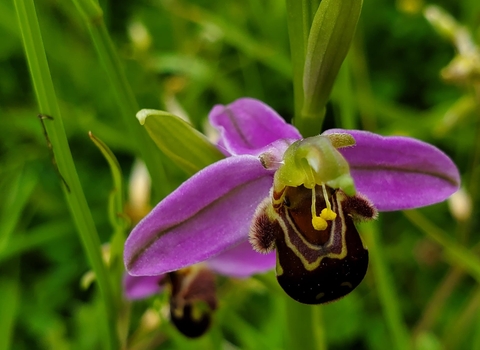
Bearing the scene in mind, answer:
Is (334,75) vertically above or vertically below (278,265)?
above

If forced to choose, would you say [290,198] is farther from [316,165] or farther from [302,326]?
[302,326]

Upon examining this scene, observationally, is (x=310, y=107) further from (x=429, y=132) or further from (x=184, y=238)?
(x=429, y=132)

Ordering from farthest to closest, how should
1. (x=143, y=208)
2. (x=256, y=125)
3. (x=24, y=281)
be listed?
(x=24, y=281)
(x=143, y=208)
(x=256, y=125)

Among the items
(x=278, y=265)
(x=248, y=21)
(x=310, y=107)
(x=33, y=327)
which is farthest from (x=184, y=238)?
(x=248, y=21)

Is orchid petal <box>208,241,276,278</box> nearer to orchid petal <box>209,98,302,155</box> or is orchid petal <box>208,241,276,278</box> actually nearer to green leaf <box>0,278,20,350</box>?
orchid petal <box>209,98,302,155</box>

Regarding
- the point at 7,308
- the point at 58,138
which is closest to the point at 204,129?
the point at 7,308

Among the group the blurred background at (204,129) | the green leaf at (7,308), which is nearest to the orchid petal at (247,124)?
the blurred background at (204,129)

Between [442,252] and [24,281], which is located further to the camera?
[24,281]

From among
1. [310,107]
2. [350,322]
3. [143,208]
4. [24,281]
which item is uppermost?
[310,107]

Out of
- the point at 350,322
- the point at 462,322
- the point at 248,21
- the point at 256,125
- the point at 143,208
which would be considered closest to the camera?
the point at 256,125
